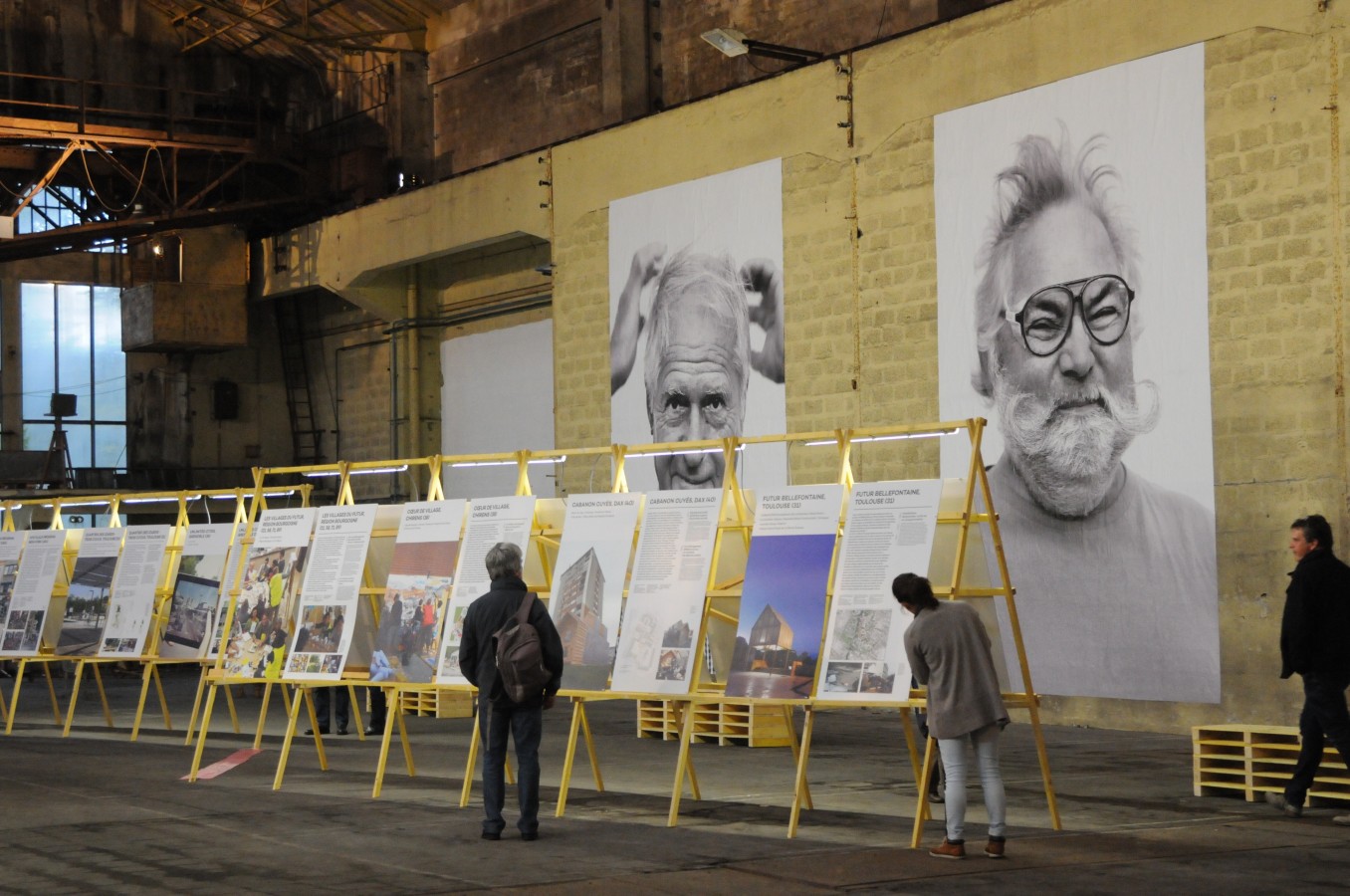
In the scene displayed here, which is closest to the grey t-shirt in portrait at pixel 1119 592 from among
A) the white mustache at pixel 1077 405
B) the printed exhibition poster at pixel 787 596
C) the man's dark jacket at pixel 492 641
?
the white mustache at pixel 1077 405

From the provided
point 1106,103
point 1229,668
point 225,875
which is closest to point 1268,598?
point 1229,668

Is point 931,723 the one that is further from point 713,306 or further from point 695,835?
point 713,306

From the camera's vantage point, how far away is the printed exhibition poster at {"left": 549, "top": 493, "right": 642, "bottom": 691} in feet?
35.4

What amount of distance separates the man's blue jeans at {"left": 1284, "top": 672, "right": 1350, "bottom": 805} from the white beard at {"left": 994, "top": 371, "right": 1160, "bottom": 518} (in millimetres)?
5863

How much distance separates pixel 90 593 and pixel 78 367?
1685 centimetres

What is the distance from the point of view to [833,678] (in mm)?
9500

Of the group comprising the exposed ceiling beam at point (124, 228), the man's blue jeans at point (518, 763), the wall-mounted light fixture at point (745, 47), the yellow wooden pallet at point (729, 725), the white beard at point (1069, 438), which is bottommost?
the yellow wooden pallet at point (729, 725)

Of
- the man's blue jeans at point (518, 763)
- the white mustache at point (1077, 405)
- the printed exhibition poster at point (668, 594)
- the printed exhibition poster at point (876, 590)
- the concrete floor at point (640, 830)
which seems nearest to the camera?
the concrete floor at point (640, 830)

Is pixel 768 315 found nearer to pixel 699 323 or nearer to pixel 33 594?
pixel 699 323

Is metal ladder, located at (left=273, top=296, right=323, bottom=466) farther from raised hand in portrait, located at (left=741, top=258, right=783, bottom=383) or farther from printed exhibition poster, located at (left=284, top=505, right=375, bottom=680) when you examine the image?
printed exhibition poster, located at (left=284, top=505, right=375, bottom=680)

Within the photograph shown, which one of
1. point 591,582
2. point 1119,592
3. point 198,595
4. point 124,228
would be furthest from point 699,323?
point 124,228

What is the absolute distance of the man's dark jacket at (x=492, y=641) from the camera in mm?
9703

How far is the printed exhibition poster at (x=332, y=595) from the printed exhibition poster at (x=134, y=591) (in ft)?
14.5

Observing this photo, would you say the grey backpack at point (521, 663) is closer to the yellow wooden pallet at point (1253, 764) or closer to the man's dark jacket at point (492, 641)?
the man's dark jacket at point (492, 641)
